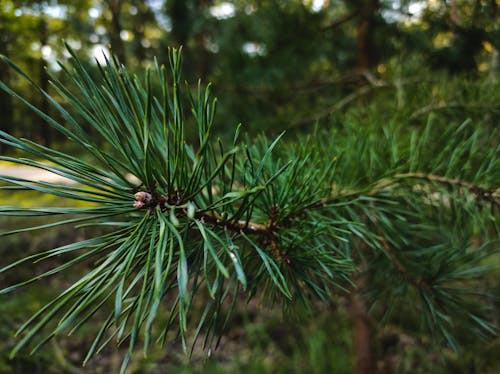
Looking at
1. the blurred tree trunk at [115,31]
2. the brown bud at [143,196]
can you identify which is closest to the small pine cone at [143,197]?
the brown bud at [143,196]

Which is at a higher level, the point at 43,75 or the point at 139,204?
the point at 43,75

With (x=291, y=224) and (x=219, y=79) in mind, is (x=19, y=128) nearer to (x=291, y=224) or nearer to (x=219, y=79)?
(x=219, y=79)

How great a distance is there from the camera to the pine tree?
0.21 m

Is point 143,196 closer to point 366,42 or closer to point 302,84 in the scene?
point 302,84

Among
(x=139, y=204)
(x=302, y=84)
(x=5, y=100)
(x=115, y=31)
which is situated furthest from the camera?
(x=115, y=31)

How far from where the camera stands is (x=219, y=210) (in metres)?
0.31

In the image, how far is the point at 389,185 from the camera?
44cm

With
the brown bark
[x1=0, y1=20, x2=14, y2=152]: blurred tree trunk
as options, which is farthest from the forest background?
the brown bark

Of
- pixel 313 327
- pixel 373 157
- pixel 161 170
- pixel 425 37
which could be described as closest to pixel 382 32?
pixel 425 37

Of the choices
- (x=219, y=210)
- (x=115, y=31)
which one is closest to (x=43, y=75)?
(x=219, y=210)

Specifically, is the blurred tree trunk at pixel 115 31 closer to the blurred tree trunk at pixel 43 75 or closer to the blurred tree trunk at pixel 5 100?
the blurred tree trunk at pixel 43 75

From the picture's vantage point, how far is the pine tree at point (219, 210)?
213mm

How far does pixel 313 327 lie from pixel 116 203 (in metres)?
1.70

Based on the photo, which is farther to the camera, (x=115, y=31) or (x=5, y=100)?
(x=115, y=31)
